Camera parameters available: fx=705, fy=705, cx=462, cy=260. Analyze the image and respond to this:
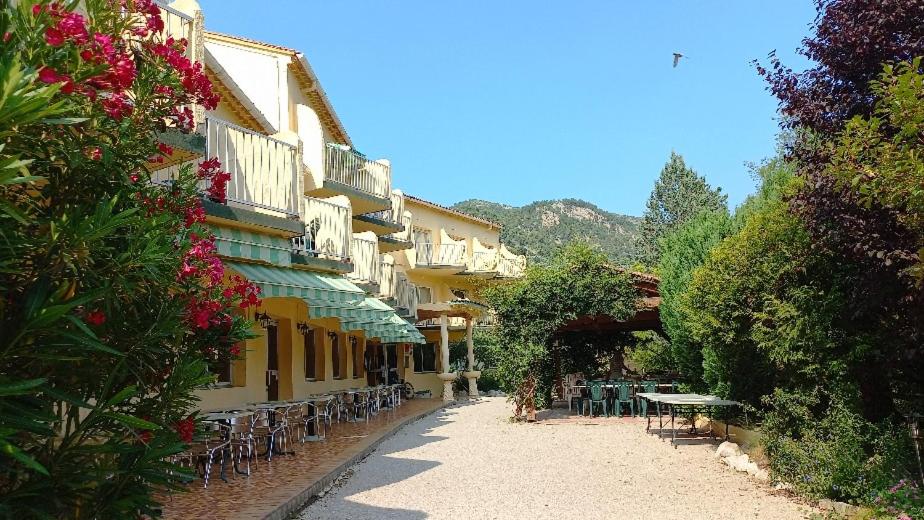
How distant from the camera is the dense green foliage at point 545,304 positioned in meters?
18.8

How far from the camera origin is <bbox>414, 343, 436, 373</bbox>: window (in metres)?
35.6

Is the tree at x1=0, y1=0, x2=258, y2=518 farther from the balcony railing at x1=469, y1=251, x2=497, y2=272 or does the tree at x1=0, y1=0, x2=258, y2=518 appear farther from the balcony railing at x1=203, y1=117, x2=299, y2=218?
the balcony railing at x1=469, y1=251, x2=497, y2=272

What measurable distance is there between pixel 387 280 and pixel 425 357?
13.9 metres

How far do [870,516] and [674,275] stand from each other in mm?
11281

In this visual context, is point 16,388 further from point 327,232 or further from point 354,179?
point 354,179

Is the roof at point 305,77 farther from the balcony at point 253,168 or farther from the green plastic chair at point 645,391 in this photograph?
the green plastic chair at point 645,391

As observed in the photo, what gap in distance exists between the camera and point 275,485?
31.0 ft

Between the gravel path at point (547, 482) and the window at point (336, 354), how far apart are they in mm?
8098

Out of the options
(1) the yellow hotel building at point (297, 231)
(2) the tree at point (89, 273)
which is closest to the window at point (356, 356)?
(1) the yellow hotel building at point (297, 231)

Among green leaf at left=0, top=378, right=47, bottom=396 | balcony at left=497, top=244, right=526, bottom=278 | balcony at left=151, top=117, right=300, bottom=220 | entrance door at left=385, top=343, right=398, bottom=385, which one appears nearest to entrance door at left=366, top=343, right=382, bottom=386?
entrance door at left=385, top=343, right=398, bottom=385

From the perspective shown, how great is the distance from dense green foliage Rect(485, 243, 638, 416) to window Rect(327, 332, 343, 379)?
6.52m

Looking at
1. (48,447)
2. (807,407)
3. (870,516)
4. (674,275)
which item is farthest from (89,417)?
(674,275)

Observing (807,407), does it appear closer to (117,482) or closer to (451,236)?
(117,482)

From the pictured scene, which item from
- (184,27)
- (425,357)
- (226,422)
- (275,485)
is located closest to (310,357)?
(226,422)
